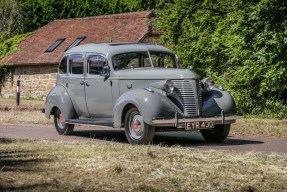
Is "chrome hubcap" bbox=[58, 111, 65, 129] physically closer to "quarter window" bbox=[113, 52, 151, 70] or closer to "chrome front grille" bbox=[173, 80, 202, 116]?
"quarter window" bbox=[113, 52, 151, 70]

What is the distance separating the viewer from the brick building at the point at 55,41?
40.3 m

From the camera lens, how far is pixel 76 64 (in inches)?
556

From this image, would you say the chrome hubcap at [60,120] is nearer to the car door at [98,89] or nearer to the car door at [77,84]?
the car door at [77,84]

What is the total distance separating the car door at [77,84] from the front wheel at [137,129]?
1.83 m

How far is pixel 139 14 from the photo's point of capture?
4228 centimetres

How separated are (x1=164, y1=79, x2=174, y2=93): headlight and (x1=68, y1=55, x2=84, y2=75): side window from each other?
263cm

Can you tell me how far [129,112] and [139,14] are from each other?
3079 centimetres

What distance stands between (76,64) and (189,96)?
10.5ft

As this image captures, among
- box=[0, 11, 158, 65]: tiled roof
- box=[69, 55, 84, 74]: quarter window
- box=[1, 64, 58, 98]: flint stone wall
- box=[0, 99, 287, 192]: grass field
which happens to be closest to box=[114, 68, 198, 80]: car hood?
box=[69, 55, 84, 74]: quarter window

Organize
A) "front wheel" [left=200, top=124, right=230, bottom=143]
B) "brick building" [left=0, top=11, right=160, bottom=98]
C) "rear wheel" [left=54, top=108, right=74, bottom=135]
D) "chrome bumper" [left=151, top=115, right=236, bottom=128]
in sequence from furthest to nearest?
"brick building" [left=0, top=11, right=160, bottom=98], "rear wheel" [left=54, top=108, right=74, bottom=135], "front wheel" [left=200, top=124, right=230, bottom=143], "chrome bumper" [left=151, top=115, right=236, bottom=128]

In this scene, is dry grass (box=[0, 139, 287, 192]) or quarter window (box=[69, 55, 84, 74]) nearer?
dry grass (box=[0, 139, 287, 192])

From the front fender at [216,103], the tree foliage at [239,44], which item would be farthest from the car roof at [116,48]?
the tree foliage at [239,44]

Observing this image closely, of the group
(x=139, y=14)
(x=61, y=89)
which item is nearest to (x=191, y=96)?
(x=61, y=89)

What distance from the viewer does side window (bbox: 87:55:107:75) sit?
13.2 meters
